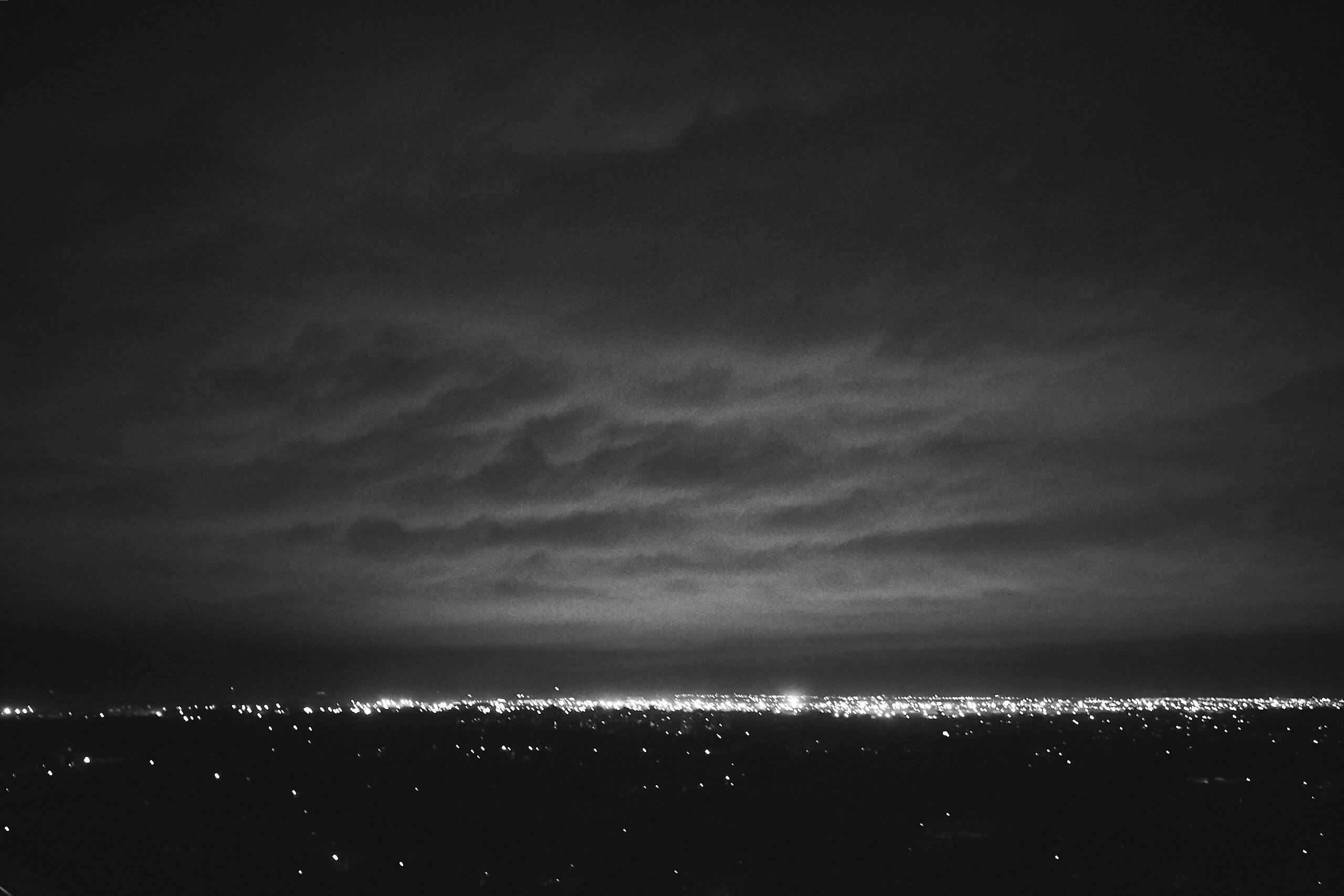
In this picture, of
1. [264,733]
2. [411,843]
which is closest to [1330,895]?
[411,843]

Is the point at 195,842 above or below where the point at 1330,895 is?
above

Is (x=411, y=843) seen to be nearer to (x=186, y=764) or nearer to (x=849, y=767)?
(x=186, y=764)

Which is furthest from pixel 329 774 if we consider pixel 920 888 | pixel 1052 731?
pixel 1052 731

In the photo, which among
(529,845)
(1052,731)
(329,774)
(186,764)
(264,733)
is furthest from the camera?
(1052,731)

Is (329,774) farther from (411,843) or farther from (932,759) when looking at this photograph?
(932,759)

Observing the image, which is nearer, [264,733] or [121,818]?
[121,818]

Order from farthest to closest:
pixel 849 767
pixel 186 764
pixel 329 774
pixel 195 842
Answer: pixel 849 767, pixel 186 764, pixel 329 774, pixel 195 842
